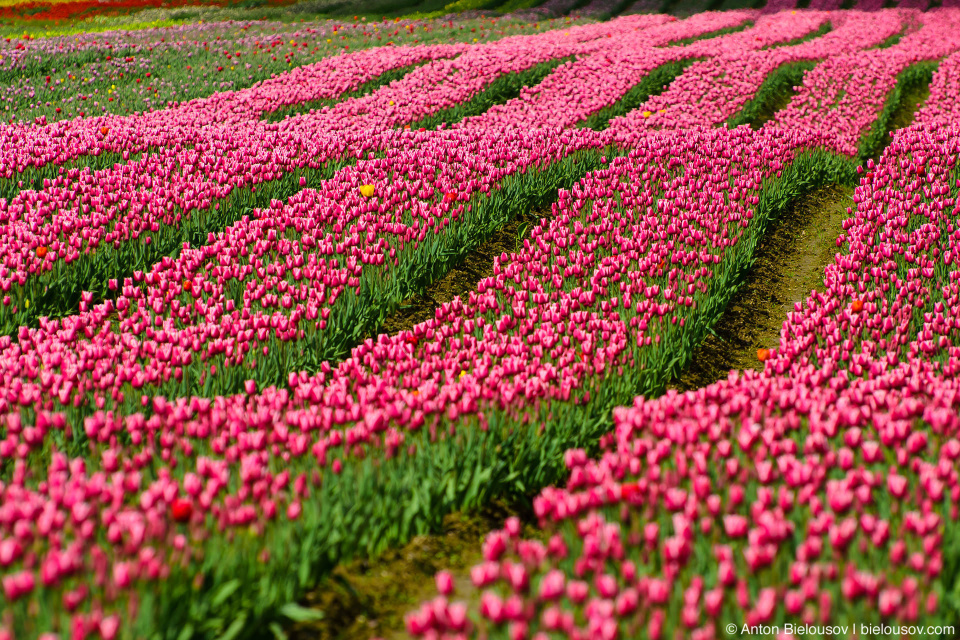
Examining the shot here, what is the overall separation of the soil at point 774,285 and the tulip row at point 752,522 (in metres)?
1.71

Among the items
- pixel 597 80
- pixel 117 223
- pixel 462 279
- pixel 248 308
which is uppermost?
pixel 597 80

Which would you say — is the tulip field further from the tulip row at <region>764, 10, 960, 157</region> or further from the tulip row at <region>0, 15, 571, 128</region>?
the tulip row at <region>0, 15, 571, 128</region>

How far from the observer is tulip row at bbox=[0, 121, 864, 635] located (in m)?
2.98

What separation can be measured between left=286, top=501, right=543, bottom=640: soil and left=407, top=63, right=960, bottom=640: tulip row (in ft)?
1.42

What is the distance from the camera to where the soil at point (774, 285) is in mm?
6688

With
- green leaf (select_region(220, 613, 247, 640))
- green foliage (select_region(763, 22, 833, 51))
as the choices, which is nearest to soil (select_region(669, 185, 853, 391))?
green leaf (select_region(220, 613, 247, 640))

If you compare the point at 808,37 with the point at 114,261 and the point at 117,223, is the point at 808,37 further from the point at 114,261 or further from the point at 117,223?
the point at 114,261

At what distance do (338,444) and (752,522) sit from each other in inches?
85.8

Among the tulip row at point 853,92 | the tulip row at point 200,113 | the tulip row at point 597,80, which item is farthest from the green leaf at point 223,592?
the tulip row at point 853,92

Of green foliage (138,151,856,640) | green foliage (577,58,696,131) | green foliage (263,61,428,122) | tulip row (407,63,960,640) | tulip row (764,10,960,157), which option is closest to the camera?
tulip row (407,63,960,640)

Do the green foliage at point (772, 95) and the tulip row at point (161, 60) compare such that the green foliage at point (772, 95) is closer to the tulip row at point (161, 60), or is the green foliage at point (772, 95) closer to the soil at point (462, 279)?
the soil at point (462, 279)

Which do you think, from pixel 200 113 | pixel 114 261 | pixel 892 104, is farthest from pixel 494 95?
pixel 114 261

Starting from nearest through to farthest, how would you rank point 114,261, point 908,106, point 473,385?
point 473,385
point 114,261
point 908,106

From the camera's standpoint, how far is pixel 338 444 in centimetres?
394
